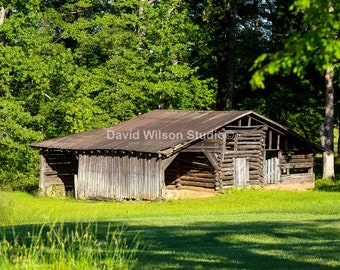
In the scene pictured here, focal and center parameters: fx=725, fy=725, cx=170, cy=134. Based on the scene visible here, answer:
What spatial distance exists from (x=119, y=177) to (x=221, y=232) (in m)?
16.6

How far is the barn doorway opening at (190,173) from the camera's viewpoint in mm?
35188

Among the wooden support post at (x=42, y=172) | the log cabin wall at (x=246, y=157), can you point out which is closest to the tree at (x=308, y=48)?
the log cabin wall at (x=246, y=157)

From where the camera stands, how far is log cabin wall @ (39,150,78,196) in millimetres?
36969

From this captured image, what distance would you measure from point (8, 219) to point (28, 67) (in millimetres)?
18858

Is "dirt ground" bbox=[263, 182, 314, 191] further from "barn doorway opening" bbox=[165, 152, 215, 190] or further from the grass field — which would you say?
the grass field

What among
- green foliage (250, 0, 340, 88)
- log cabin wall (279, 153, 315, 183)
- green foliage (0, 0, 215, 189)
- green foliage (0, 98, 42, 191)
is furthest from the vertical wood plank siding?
green foliage (250, 0, 340, 88)

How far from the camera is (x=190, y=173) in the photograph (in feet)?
120

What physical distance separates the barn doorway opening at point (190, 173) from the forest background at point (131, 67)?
602cm

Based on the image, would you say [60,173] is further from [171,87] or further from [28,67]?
[171,87]

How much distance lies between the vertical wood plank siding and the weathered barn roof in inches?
25.0

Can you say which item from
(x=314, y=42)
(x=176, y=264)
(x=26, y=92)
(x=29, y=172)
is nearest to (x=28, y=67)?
(x=26, y=92)

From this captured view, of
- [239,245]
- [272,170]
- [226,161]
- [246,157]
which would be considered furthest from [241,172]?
[239,245]

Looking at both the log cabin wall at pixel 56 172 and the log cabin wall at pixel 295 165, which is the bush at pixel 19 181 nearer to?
the log cabin wall at pixel 56 172

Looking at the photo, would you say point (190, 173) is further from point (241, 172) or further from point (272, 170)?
point (272, 170)
